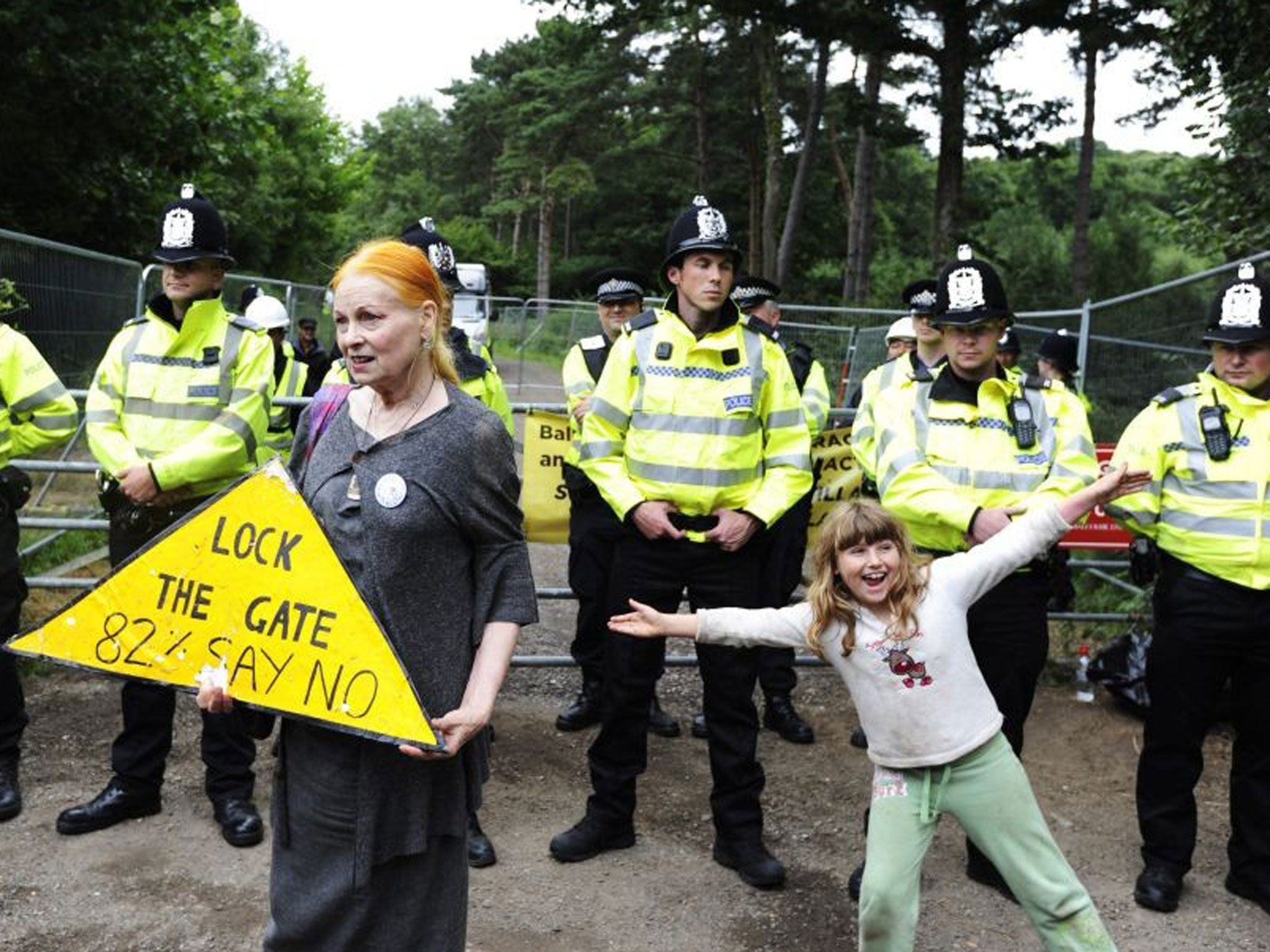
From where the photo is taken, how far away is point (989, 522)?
4.06 metres

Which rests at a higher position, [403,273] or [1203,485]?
[403,273]

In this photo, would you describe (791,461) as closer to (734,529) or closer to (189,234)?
(734,529)

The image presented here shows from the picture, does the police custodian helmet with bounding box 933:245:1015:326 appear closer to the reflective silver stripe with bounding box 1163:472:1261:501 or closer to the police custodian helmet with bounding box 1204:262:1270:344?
the police custodian helmet with bounding box 1204:262:1270:344

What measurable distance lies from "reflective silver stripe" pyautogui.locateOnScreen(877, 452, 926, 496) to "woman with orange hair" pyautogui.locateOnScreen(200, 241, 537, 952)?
6.80 ft

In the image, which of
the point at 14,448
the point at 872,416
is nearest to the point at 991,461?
the point at 872,416

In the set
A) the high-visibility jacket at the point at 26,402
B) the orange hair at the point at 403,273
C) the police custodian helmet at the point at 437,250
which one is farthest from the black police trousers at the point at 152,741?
the orange hair at the point at 403,273

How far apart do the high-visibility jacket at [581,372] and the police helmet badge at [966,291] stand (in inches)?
81.3

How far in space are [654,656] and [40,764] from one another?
2.72 m

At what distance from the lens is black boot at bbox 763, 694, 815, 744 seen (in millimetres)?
5875

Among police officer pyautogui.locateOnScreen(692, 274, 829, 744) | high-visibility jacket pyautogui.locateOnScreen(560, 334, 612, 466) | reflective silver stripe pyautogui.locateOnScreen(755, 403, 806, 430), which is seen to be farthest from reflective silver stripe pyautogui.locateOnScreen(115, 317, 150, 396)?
police officer pyautogui.locateOnScreen(692, 274, 829, 744)

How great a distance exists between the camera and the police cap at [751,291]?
7.12 meters

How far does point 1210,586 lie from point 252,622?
3.34m

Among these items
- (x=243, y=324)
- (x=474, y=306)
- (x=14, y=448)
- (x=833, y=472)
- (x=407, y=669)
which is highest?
(x=474, y=306)

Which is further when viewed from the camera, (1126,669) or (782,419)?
(1126,669)
